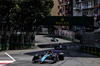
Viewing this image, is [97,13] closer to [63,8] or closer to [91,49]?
[91,49]

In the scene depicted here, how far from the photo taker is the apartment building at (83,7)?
2391 inches

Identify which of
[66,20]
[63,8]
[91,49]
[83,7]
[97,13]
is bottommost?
[91,49]

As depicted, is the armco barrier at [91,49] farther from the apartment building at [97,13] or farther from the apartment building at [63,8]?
the apartment building at [63,8]

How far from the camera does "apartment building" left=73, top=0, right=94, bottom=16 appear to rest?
6073 cm

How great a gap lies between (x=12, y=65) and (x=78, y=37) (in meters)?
39.2

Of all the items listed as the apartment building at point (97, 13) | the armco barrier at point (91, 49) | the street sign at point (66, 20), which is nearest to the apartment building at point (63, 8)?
the apartment building at point (97, 13)

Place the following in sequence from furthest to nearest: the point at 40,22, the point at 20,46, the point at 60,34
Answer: the point at 60,34, the point at 40,22, the point at 20,46

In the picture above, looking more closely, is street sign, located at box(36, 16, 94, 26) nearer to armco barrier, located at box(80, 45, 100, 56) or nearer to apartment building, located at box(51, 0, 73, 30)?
armco barrier, located at box(80, 45, 100, 56)

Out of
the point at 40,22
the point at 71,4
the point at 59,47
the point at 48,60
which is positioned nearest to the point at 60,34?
the point at 71,4

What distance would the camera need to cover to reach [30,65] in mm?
14656

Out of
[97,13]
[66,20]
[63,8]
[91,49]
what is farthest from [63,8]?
[91,49]

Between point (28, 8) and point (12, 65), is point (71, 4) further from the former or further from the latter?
point (12, 65)

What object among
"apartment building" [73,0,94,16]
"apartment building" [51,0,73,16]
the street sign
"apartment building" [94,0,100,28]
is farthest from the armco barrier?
"apartment building" [51,0,73,16]

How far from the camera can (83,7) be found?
2559 inches
